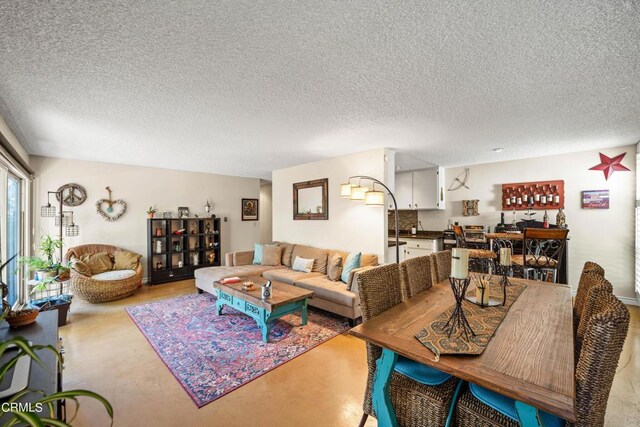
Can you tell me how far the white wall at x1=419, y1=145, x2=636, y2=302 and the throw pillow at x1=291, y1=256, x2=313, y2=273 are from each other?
11.5 feet

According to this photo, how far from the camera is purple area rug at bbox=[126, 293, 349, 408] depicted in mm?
2289

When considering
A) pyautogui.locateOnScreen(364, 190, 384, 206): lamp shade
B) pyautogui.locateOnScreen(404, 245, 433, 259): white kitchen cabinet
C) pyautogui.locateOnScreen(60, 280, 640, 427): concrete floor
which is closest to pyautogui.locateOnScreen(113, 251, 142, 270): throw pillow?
pyautogui.locateOnScreen(60, 280, 640, 427): concrete floor

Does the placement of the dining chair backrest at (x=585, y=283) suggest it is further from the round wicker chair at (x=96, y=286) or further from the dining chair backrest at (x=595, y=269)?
the round wicker chair at (x=96, y=286)

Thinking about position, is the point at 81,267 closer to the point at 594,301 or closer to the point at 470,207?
the point at 594,301

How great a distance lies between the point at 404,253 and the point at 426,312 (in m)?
3.95

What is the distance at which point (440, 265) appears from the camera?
2.63 m

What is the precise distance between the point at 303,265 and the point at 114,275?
10.1ft

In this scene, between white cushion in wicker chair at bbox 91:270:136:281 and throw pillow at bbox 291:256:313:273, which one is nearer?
white cushion in wicker chair at bbox 91:270:136:281

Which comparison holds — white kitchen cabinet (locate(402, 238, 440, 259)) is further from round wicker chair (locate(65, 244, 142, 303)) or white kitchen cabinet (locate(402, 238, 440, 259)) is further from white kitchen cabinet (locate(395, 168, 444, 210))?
round wicker chair (locate(65, 244, 142, 303))

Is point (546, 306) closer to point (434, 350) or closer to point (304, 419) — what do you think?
point (434, 350)

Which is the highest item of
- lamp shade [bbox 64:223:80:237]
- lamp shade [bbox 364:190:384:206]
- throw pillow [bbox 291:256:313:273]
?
lamp shade [bbox 364:190:384:206]

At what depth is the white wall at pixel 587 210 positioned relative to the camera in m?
3.97
